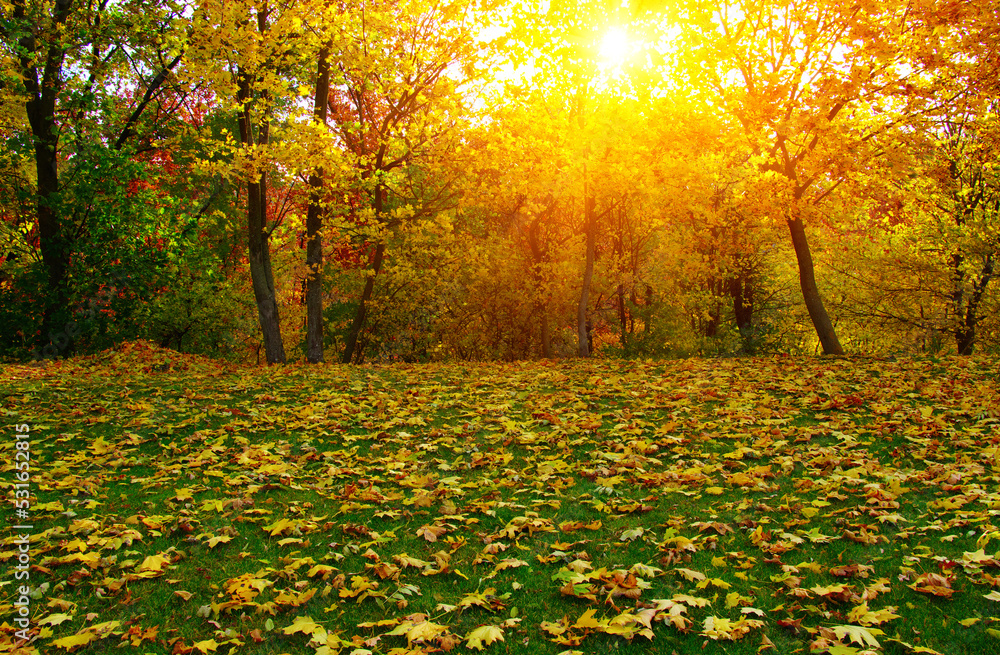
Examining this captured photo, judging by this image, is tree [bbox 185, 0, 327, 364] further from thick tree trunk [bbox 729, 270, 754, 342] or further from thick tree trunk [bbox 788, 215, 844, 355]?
thick tree trunk [bbox 729, 270, 754, 342]

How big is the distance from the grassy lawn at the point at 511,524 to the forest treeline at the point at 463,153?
6203 mm

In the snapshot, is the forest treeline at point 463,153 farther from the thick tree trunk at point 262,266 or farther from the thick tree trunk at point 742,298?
the thick tree trunk at point 742,298

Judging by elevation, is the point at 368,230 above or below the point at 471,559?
above

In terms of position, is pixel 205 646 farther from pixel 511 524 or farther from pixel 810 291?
pixel 810 291

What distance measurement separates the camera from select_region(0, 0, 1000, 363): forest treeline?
13.0m

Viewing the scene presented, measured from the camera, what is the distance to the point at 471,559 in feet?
14.9

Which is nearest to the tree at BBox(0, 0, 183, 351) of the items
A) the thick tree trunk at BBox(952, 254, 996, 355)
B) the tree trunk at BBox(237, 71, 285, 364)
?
the tree trunk at BBox(237, 71, 285, 364)

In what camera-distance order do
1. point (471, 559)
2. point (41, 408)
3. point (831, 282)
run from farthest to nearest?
point (831, 282) < point (41, 408) < point (471, 559)

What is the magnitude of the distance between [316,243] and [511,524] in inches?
503

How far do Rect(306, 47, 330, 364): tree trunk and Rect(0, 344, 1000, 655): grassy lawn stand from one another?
7189 millimetres

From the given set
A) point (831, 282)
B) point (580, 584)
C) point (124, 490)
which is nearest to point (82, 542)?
point (124, 490)

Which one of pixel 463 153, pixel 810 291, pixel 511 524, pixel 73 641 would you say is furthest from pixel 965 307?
pixel 73 641

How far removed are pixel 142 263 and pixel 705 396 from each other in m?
14.0

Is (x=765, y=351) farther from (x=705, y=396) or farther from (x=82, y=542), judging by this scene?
(x=82, y=542)
